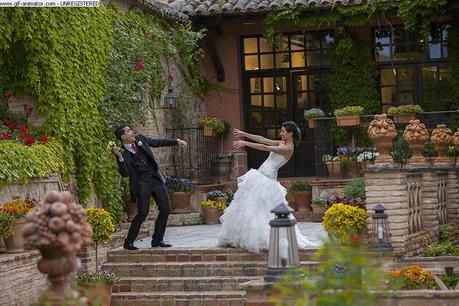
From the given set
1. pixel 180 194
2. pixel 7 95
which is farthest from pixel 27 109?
pixel 180 194

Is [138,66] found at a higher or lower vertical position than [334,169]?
higher

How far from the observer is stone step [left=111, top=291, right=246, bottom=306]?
532 inches

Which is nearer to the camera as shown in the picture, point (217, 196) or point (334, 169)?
point (217, 196)

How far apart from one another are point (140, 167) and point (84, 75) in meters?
1.98

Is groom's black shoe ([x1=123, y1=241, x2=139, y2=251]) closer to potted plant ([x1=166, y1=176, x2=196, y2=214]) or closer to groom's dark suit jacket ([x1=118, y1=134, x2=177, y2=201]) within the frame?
groom's dark suit jacket ([x1=118, y1=134, x2=177, y2=201])

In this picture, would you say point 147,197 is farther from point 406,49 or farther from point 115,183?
point 406,49

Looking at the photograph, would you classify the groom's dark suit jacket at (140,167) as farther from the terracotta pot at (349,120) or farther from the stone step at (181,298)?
the terracotta pot at (349,120)

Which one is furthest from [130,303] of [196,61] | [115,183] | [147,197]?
[196,61]

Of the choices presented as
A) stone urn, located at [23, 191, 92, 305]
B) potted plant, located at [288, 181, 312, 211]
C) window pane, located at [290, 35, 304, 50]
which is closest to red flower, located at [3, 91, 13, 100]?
potted plant, located at [288, 181, 312, 211]

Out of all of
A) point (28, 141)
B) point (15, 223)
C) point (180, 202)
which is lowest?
point (15, 223)

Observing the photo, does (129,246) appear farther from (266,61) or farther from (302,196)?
(266,61)

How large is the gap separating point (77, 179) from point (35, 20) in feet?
7.80

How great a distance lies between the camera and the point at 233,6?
2128cm

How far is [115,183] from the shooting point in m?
16.5
